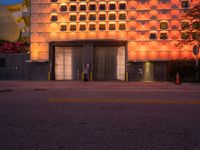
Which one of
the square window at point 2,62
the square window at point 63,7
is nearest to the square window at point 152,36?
the square window at point 63,7

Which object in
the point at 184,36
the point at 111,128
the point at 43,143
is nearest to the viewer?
the point at 43,143

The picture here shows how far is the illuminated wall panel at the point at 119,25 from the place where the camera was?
3128 centimetres

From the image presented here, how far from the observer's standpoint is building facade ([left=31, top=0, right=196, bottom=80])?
31.3 metres

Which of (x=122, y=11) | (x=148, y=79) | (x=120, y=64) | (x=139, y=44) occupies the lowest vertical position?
(x=148, y=79)

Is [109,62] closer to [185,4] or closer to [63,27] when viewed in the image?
[63,27]

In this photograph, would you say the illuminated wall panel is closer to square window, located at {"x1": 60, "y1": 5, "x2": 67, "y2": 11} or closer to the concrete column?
square window, located at {"x1": 60, "y1": 5, "x2": 67, "y2": 11}

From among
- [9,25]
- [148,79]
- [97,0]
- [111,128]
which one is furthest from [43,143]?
[9,25]

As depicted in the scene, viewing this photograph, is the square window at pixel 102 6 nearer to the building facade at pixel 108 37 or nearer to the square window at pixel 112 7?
the building facade at pixel 108 37

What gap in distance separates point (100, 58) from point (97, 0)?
322 inches

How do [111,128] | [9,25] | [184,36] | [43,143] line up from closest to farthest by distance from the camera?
[43,143]
[111,128]
[184,36]
[9,25]

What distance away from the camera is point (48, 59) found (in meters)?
32.5

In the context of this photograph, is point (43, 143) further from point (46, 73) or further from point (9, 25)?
point (9, 25)

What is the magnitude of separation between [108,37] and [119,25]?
2.25 m

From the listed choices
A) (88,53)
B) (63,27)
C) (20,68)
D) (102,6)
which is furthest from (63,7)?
(20,68)
